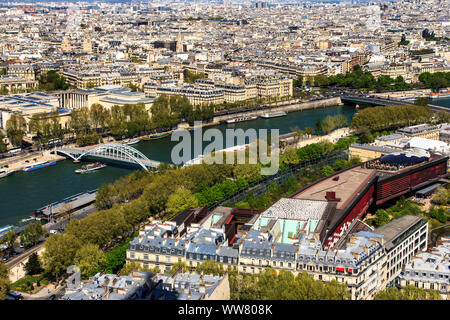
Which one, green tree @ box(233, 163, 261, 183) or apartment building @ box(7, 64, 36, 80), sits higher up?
apartment building @ box(7, 64, 36, 80)

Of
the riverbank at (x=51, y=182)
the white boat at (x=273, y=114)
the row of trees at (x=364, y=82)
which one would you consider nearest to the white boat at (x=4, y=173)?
the riverbank at (x=51, y=182)

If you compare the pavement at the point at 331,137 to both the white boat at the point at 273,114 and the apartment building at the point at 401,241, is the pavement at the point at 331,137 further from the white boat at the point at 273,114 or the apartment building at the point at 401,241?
the apartment building at the point at 401,241

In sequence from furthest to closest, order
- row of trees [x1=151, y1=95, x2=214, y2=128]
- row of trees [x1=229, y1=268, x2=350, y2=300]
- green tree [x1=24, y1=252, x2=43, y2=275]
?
row of trees [x1=151, y1=95, x2=214, y2=128]
green tree [x1=24, y1=252, x2=43, y2=275]
row of trees [x1=229, y1=268, x2=350, y2=300]

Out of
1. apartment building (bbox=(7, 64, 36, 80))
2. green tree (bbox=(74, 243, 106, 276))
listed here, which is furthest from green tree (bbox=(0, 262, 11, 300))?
apartment building (bbox=(7, 64, 36, 80))

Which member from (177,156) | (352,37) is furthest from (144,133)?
(352,37)

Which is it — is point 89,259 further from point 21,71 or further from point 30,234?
point 21,71

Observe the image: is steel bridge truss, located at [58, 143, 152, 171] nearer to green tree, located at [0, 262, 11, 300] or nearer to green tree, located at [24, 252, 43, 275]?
green tree, located at [24, 252, 43, 275]
